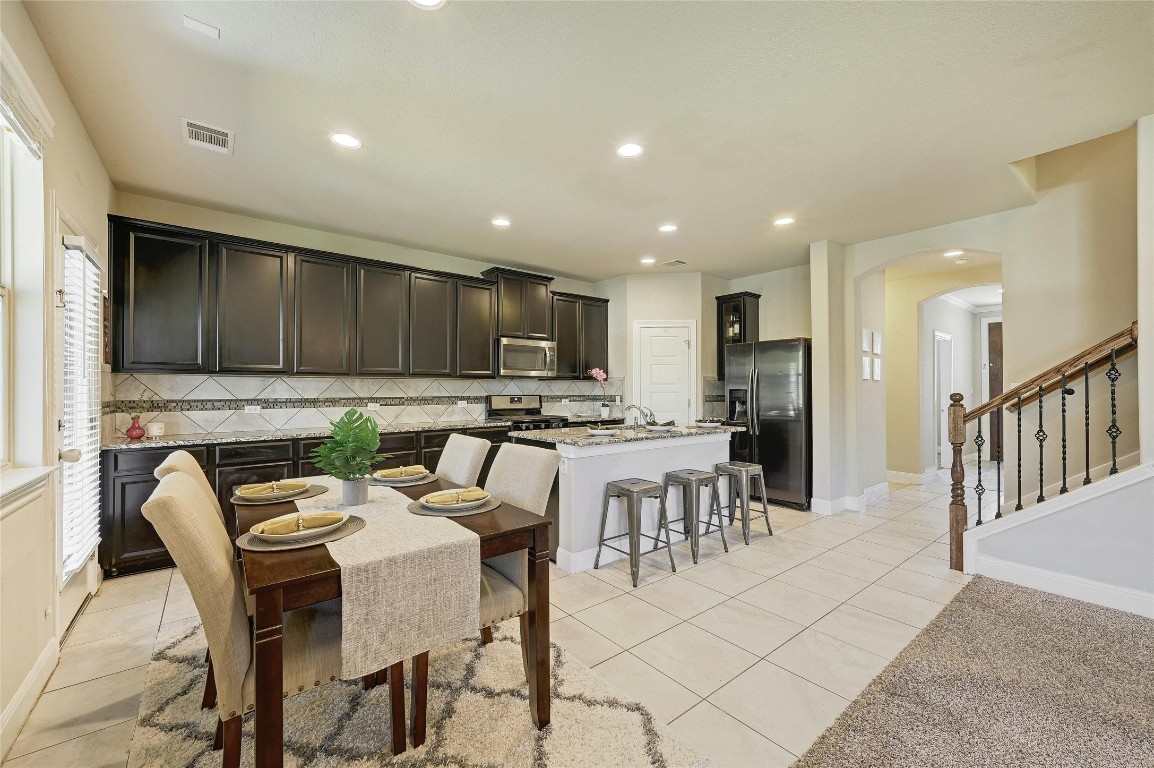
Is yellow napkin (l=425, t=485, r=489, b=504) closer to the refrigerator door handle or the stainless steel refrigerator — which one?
the stainless steel refrigerator

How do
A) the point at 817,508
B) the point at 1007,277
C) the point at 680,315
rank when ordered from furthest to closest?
the point at 680,315 < the point at 817,508 < the point at 1007,277

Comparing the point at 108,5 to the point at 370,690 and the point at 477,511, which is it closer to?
the point at 477,511

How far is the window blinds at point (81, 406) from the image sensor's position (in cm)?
260

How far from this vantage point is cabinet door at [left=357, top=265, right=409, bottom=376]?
14.7 ft

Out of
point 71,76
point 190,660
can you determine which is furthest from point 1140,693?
point 71,76

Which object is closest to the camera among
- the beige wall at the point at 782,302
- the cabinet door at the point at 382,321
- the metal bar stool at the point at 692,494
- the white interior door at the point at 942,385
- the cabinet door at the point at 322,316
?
the metal bar stool at the point at 692,494

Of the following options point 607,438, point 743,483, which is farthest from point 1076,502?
point 607,438

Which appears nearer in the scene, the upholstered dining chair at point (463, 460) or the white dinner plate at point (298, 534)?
the white dinner plate at point (298, 534)

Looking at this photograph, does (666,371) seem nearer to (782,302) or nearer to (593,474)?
(782,302)

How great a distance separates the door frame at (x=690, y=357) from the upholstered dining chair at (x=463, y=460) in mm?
3698

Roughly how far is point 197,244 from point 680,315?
4.90m

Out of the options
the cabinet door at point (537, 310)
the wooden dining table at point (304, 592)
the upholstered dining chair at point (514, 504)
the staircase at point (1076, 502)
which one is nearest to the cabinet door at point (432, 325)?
the cabinet door at point (537, 310)

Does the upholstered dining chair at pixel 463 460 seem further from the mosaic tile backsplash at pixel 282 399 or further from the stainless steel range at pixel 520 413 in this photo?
the stainless steel range at pixel 520 413

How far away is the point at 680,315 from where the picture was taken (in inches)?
247
